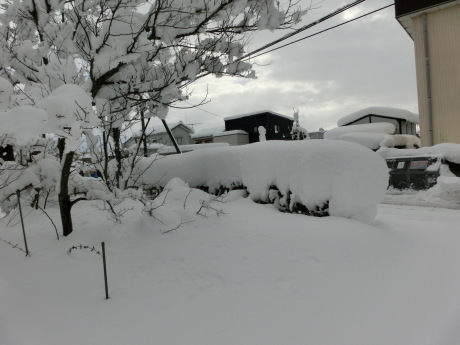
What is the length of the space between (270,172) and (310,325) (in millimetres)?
3100

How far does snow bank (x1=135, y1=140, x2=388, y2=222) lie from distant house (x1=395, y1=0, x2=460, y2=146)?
10.9 metres

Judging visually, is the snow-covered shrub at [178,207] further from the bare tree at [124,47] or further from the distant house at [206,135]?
the distant house at [206,135]

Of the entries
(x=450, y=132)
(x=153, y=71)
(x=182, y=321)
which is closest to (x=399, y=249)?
(x=182, y=321)

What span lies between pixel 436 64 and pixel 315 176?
40.9ft

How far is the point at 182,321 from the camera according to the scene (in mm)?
2389

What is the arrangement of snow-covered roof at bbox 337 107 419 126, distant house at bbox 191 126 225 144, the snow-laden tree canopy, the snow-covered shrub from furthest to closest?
distant house at bbox 191 126 225 144, snow-covered roof at bbox 337 107 419 126, the snow-covered shrub, the snow-laden tree canopy

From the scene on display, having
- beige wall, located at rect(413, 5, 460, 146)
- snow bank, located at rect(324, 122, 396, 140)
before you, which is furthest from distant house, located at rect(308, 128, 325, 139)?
beige wall, located at rect(413, 5, 460, 146)

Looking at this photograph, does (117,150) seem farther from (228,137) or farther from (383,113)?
(228,137)

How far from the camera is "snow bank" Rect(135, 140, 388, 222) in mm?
4324

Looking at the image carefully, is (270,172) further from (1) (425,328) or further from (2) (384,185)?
(1) (425,328)

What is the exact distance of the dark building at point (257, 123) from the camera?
32.4m

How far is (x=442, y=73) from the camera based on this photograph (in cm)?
1298

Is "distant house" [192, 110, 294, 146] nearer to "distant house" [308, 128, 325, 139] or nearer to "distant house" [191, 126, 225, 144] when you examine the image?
"distant house" [191, 126, 225, 144]

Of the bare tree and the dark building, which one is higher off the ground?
the dark building
